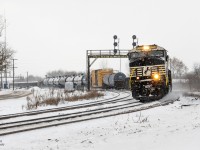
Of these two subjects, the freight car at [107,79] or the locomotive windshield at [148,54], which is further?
the freight car at [107,79]

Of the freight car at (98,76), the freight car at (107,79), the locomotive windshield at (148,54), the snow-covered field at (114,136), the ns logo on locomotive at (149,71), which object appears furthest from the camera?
A: the freight car at (98,76)

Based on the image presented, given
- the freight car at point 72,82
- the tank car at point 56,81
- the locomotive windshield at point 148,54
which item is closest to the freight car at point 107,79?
the freight car at point 72,82

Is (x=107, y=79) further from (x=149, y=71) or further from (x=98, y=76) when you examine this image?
(x=149, y=71)

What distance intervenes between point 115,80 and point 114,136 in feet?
121

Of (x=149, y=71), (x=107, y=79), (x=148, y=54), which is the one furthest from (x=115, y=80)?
(x=149, y=71)

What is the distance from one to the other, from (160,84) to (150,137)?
1225 cm

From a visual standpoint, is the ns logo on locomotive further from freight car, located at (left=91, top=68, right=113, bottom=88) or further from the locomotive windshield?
freight car, located at (left=91, top=68, right=113, bottom=88)

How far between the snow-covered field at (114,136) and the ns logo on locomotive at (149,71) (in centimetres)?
859

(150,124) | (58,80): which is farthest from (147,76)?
(58,80)

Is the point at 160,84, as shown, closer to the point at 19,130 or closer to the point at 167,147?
the point at 19,130

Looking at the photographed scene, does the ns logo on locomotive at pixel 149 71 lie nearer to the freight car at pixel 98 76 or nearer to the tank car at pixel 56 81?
the freight car at pixel 98 76

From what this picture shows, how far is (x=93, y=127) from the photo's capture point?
11.5m

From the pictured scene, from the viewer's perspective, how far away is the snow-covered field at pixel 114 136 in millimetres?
8109

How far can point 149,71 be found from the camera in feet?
69.2
